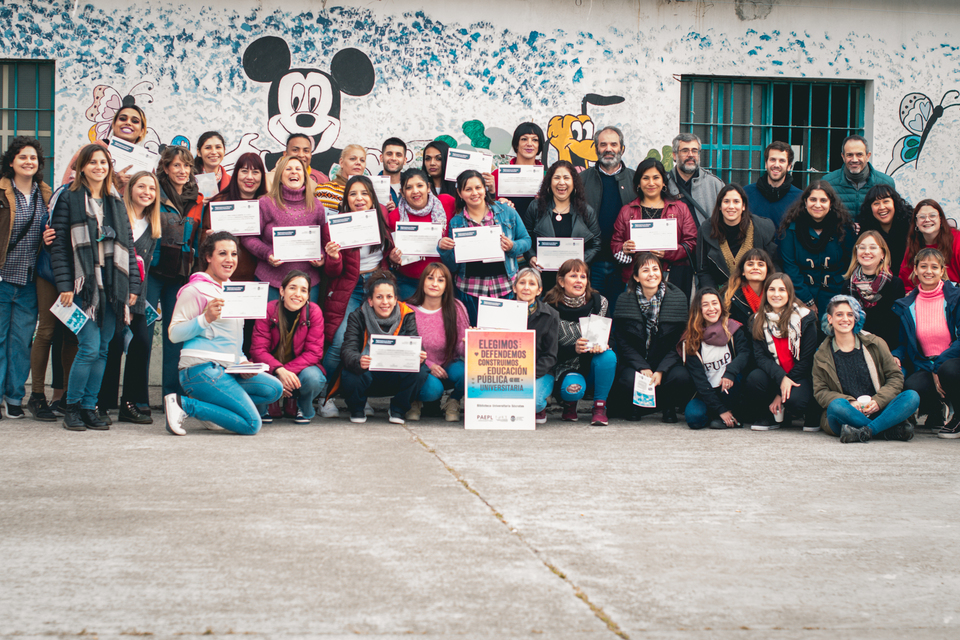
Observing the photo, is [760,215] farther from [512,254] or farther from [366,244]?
[366,244]

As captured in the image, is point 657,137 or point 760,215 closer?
point 760,215

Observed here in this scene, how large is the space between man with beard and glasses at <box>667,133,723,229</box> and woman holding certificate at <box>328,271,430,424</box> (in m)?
2.54

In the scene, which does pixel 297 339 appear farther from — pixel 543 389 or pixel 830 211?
pixel 830 211

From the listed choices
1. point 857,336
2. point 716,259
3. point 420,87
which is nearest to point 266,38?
point 420,87

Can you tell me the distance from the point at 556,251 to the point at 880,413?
2.58m

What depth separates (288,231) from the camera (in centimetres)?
655

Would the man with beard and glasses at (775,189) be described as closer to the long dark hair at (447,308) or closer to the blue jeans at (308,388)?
the long dark hair at (447,308)

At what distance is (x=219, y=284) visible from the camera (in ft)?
20.0

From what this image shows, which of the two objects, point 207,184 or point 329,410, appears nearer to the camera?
point 329,410

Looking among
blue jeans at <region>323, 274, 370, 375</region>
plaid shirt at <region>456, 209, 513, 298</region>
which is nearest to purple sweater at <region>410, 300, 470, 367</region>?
plaid shirt at <region>456, 209, 513, 298</region>

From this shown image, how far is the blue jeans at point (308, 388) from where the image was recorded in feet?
20.6

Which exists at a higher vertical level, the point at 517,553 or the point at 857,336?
the point at 857,336

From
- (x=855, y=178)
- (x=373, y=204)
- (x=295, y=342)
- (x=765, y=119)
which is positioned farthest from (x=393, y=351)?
(x=765, y=119)

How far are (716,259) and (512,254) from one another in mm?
1582
